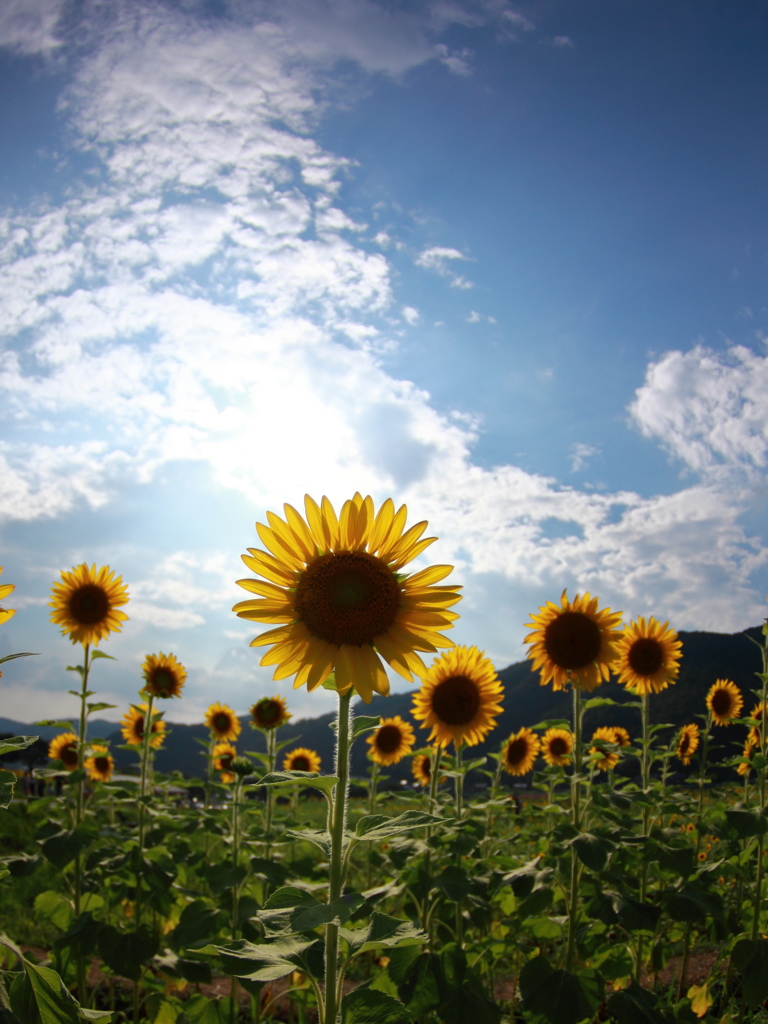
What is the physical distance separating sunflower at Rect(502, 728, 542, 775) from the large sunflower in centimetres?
306

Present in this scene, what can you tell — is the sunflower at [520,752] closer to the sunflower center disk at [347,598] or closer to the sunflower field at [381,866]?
the sunflower field at [381,866]

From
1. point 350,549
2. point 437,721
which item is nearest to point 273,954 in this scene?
point 350,549

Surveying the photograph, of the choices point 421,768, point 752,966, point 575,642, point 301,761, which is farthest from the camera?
point 301,761

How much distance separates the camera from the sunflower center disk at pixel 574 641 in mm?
5047

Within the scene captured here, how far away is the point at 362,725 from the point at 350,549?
0.70 m

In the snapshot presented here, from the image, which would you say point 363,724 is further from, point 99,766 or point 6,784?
point 99,766

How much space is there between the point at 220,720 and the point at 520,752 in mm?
3887

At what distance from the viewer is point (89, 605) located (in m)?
6.30

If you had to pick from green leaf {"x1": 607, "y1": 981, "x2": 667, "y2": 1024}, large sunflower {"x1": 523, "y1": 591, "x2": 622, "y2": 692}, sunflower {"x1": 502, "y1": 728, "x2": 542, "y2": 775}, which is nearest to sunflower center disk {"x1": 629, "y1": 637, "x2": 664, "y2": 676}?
large sunflower {"x1": 523, "y1": 591, "x2": 622, "y2": 692}

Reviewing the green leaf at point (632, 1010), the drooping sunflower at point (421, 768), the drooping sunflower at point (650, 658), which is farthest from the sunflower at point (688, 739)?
the green leaf at point (632, 1010)

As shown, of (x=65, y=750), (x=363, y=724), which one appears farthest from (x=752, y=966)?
(x=65, y=750)

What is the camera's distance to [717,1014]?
502 cm

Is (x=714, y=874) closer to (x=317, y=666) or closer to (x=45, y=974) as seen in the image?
(x=317, y=666)

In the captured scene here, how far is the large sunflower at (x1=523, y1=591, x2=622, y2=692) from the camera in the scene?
505 centimetres
